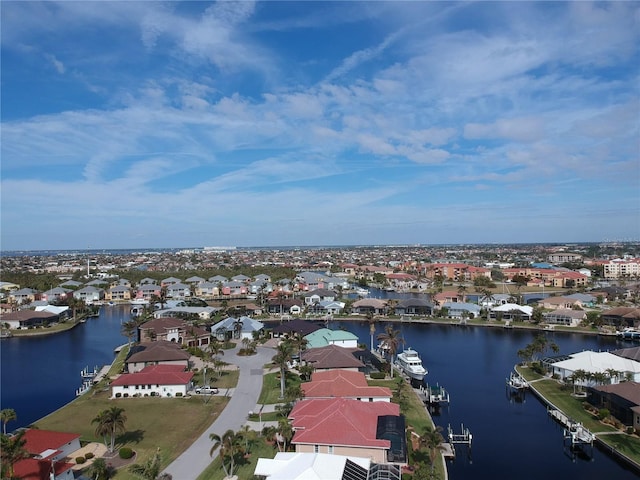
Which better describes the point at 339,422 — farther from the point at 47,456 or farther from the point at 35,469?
the point at 47,456

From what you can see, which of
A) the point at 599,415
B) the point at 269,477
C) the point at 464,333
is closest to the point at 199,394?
the point at 269,477

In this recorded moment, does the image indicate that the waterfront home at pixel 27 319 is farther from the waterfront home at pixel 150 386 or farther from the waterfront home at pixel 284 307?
the waterfront home at pixel 150 386

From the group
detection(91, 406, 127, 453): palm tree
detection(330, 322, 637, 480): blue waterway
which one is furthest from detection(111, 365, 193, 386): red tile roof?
detection(330, 322, 637, 480): blue waterway

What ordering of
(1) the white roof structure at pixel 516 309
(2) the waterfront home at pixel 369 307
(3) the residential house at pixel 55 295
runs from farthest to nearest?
(3) the residential house at pixel 55 295 < (2) the waterfront home at pixel 369 307 < (1) the white roof structure at pixel 516 309

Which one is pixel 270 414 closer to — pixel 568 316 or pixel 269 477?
pixel 269 477

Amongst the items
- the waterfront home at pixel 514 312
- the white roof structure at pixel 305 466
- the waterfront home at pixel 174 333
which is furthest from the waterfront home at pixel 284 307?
the white roof structure at pixel 305 466

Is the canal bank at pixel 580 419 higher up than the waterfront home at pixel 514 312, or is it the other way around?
the waterfront home at pixel 514 312
